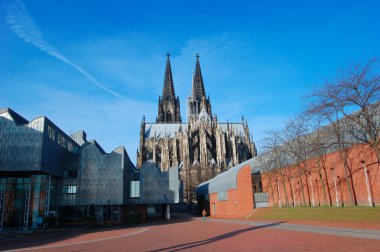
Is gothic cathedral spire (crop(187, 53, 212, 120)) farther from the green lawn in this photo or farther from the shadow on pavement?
the shadow on pavement

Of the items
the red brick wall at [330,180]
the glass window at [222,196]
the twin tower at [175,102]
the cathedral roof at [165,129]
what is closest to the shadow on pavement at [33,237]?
the glass window at [222,196]

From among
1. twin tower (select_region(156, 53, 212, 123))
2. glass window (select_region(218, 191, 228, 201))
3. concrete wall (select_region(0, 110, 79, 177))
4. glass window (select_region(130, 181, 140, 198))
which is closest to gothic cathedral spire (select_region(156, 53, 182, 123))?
twin tower (select_region(156, 53, 212, 123))

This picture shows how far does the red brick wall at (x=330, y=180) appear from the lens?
2775 centimetres

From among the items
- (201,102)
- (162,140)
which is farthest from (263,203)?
(201,102)

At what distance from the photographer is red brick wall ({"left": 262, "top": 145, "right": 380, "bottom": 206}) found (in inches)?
1093

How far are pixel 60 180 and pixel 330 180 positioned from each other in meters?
31.5

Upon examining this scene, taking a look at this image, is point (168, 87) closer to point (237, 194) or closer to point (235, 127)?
point (235, 127)

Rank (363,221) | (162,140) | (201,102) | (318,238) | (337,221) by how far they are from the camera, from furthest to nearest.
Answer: (201,102), (162,140), (337,221), (363,221), (318,238)

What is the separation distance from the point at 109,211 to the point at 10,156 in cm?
1324

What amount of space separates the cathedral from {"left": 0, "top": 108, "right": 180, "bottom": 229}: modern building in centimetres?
3284

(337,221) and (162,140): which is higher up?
(162,140)

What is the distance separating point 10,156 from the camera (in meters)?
31.3

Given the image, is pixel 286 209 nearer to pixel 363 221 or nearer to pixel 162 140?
pixel 363 221

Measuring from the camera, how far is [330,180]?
110ft
